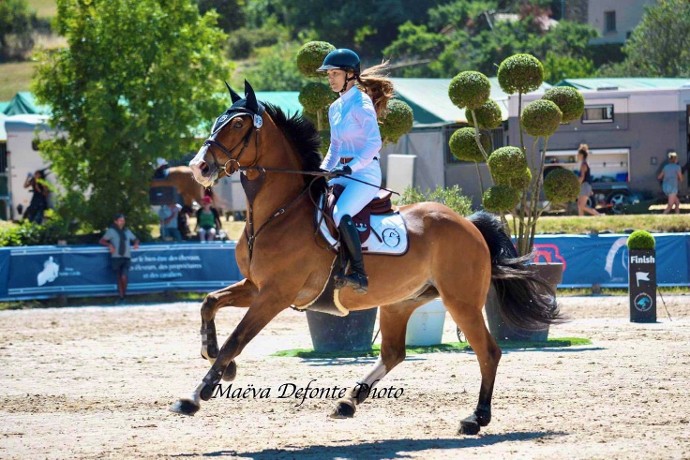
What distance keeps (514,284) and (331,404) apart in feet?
6.90

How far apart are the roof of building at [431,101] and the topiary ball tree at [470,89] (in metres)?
14.0

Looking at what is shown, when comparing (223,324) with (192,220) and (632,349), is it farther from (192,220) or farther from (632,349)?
(192,220)

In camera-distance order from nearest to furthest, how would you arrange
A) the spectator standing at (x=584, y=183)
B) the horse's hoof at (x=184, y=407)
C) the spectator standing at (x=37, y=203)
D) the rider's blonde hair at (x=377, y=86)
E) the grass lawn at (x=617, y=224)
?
1. the horse's hoof at (x=184, y=407)
2. the rider's blonde hair at (x=377, y=86)
3. the grass lawn at (x=617, y=224)
4. the spectator standing at (x=584, y=183)
5. the spectator standing at (x=37, y=203)

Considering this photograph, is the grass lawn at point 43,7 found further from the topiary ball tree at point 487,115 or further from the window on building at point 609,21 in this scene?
the topiary ball tree at point 487,115

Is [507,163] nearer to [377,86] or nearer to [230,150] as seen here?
[377,86]

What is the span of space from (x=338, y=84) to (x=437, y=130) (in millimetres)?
20166

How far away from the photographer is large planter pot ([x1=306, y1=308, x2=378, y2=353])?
45.3ft

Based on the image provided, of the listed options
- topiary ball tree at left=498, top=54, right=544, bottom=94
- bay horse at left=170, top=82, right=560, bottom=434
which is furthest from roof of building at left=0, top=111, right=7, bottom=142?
bay horse at left=170, top=82, right=560, bottom=434

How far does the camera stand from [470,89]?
13789 millimetres

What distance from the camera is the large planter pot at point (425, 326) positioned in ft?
47.3

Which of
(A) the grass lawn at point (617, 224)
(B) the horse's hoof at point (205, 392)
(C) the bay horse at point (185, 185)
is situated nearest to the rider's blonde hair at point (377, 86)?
(B) the horse's hoof at point (205, 392)

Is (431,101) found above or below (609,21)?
below

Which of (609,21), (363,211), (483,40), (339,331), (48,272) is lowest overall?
(48,272)

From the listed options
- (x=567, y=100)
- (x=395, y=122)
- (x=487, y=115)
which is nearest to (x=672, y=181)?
(x=567, y=100)
